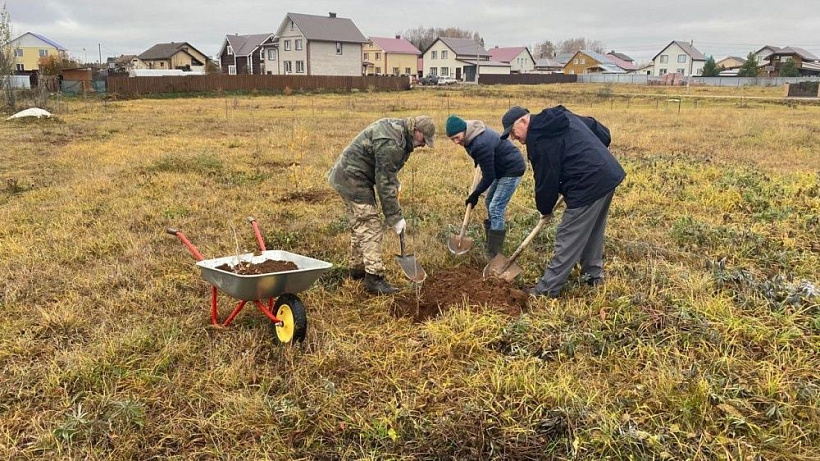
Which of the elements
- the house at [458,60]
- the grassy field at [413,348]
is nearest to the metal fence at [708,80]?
the house at [458,60]

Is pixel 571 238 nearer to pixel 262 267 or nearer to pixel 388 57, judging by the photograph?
pixel 262 267

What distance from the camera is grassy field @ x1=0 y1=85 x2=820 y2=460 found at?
2898 millimetres

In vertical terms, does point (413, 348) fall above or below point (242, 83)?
below

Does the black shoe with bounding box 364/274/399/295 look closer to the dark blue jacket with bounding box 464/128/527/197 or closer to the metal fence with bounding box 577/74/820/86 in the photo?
the dark blue jacket with bounding box 464/128/527/197

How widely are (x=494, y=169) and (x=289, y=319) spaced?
104 inches

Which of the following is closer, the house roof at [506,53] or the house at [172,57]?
the house at [172,57]

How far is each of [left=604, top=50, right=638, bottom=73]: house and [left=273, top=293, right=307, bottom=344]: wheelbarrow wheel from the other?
102m

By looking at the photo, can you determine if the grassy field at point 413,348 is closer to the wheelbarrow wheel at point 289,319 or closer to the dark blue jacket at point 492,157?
the wheelbarrow wheel at point 289,319

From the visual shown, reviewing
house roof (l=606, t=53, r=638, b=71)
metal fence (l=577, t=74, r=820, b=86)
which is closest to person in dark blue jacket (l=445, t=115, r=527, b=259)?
metal fence (l=577, t=74, r=820, b=86)

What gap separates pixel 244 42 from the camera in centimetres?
6131

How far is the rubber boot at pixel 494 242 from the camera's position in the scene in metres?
5.48

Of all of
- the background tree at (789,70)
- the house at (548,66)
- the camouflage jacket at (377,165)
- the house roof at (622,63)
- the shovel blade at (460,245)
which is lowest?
the shovel blade at (460,245)

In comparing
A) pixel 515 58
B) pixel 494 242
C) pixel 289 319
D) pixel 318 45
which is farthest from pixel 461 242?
pixel 515 58

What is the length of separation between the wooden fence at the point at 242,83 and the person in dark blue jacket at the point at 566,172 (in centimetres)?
3337
